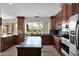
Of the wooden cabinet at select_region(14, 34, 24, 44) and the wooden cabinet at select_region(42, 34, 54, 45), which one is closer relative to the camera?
the wooden cabinet at select_region(14, 34, 24, 44)

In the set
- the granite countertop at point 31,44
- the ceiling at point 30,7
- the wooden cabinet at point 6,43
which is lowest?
the wooden cabinet at point 6,43

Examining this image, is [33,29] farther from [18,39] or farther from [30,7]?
[18,39]

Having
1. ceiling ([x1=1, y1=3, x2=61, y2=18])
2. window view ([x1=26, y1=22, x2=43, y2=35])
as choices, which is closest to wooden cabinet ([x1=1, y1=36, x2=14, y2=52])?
window view ([x1=26, y1=22, x2=43, y2=35])

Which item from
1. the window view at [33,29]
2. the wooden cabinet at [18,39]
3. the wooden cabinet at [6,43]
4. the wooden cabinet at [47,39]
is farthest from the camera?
the wooden cabinet at [47,39]

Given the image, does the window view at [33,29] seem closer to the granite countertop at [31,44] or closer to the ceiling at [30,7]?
the ceiling at [30,7]

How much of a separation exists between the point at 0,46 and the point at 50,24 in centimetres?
395

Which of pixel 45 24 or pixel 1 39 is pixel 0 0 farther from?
pixel 45 24

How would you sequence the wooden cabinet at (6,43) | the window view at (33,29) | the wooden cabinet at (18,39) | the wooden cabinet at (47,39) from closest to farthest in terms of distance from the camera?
the window view at (33,29) → the wooden cabinet at (6,43) → the wooden cabinet at (18,39) → the wooden cabinet at (47,39)

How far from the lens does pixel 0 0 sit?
2252 mm

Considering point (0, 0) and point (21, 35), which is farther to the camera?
point (21, 35)

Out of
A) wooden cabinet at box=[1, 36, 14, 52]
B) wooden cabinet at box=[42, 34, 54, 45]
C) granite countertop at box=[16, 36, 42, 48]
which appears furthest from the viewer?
wooden cabinet at box=[42, 34, 54, 45]

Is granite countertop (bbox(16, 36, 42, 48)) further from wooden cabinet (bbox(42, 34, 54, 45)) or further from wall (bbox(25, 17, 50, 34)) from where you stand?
wooden cabinet (bbox(42, 34, 54, 45))

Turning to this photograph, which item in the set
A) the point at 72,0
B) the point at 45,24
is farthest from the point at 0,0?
the point at 45,24

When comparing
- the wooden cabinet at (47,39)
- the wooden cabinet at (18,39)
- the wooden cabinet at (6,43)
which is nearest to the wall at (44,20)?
the wooden cabinet at (47,39)
